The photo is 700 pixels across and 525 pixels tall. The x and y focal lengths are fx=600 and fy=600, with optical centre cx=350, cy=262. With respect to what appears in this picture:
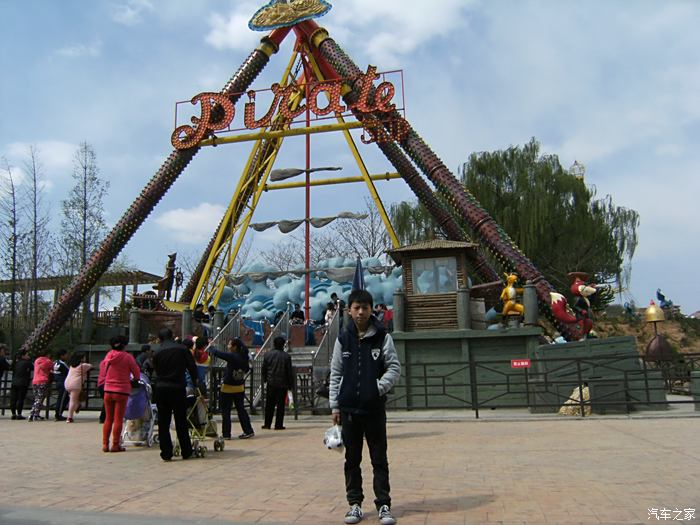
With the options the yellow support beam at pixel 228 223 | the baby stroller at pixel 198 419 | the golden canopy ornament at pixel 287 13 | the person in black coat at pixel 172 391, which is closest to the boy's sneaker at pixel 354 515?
the person in black coat at pixel 172 391

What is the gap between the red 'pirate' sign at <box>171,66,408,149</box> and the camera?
22.6m

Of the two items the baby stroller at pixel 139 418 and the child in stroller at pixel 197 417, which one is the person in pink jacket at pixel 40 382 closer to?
the baby stroller at pixel 139 418

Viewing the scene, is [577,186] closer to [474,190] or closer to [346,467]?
[474,190]

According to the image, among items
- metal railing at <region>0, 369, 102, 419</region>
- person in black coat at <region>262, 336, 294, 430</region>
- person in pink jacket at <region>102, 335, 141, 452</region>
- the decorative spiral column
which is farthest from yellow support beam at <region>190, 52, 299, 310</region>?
person in pink jacket at <region>102, 335, 141, 452</region>

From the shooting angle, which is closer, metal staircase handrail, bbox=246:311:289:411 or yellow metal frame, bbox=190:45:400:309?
metal staircase handrail, bbox=246:311:289:411

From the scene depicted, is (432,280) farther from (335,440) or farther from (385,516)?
(385,516)

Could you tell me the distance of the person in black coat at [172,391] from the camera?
289 inches

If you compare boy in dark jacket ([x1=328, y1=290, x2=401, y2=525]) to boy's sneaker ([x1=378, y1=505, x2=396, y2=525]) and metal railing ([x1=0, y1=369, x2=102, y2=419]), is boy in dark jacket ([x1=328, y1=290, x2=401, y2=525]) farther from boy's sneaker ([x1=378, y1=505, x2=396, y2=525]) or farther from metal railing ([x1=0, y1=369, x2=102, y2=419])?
metal railing ([x1=0, y1=369, x2=102, y2=419])

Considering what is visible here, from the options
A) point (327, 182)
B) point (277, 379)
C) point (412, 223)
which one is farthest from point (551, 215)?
point (277, 379)

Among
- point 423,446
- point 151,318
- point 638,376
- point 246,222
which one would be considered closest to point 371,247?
point 246,222

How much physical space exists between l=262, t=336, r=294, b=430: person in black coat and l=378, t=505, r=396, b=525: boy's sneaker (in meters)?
6.68

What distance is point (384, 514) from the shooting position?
416 cm

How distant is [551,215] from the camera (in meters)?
31.7

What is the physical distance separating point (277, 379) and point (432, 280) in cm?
839
